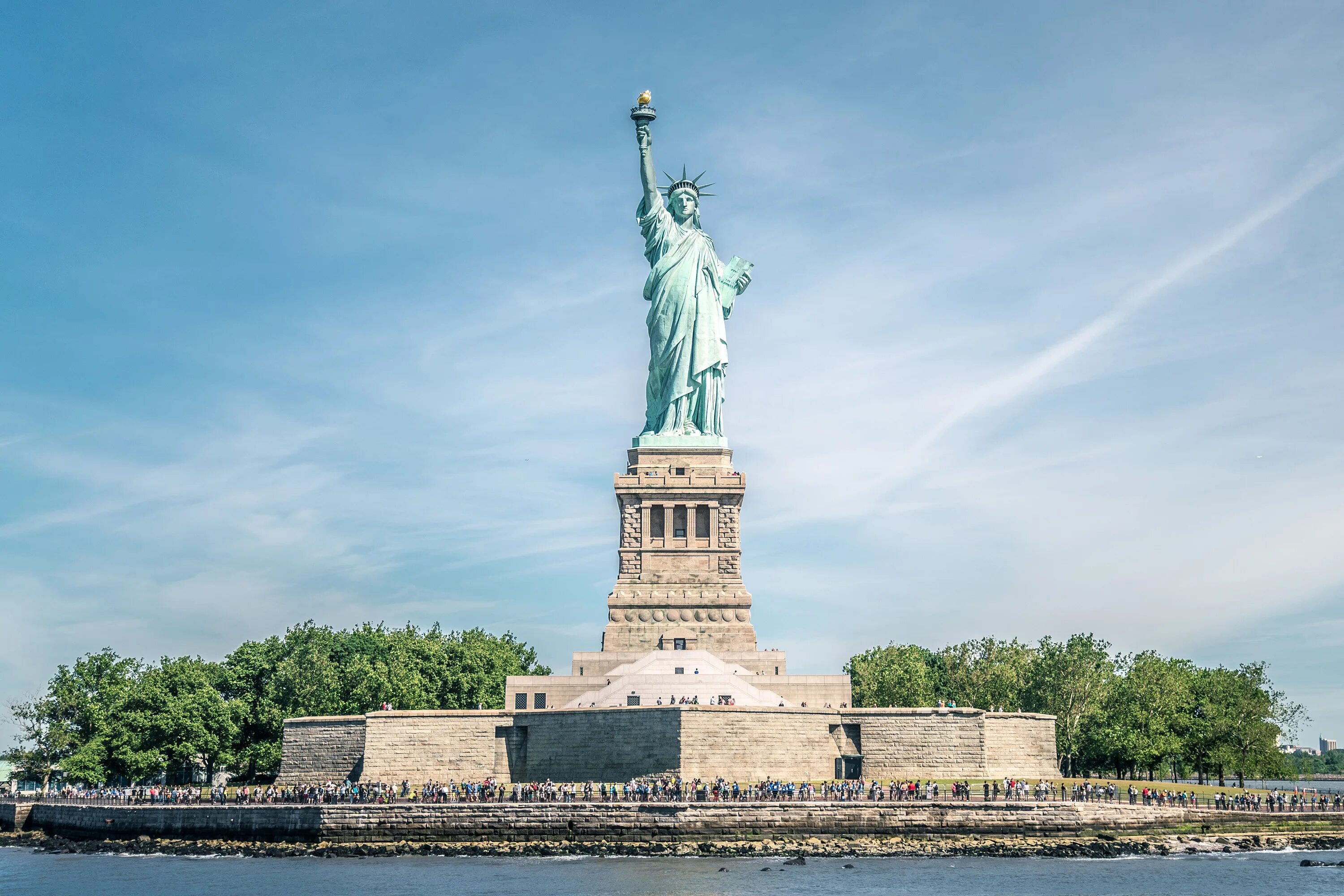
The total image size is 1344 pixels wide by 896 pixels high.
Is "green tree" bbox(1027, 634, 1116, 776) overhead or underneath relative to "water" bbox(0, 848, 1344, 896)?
overhead

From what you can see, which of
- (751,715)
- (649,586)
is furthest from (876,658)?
(751,715)

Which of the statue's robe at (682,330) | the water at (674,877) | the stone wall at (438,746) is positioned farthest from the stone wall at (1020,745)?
the statue's robe at (682,330)

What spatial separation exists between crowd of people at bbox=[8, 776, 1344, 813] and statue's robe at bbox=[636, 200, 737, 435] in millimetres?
24279

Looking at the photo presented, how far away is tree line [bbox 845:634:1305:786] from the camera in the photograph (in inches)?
2749

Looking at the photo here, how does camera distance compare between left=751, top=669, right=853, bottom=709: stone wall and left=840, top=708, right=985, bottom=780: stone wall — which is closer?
left=840, top=708, right=985, bottom=780: stone wall

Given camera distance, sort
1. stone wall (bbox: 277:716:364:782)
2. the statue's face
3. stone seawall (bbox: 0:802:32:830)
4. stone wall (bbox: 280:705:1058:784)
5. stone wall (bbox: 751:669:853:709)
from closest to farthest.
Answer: stone wall (bbox: 280:705:1058:784)
stone wall (bbox: 277:716:364:782)
stone seawall (bbox: 0:802:32:830)
stone wall (bbox: 751:669:853:709)
the statue's face

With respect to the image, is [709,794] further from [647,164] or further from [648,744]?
[647,164]

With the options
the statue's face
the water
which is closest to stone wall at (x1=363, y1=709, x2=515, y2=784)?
the water

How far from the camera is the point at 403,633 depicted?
276ft

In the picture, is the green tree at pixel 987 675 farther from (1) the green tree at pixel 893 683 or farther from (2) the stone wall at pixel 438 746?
(2) the stone wall at pixel 438 746

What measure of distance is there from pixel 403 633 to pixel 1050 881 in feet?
168

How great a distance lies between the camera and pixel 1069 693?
6981 cm

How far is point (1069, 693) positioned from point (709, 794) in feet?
91.1

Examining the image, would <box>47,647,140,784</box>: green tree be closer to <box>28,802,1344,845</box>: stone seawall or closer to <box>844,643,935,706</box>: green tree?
<box>28,802,1344,845</box>: stone seawall
